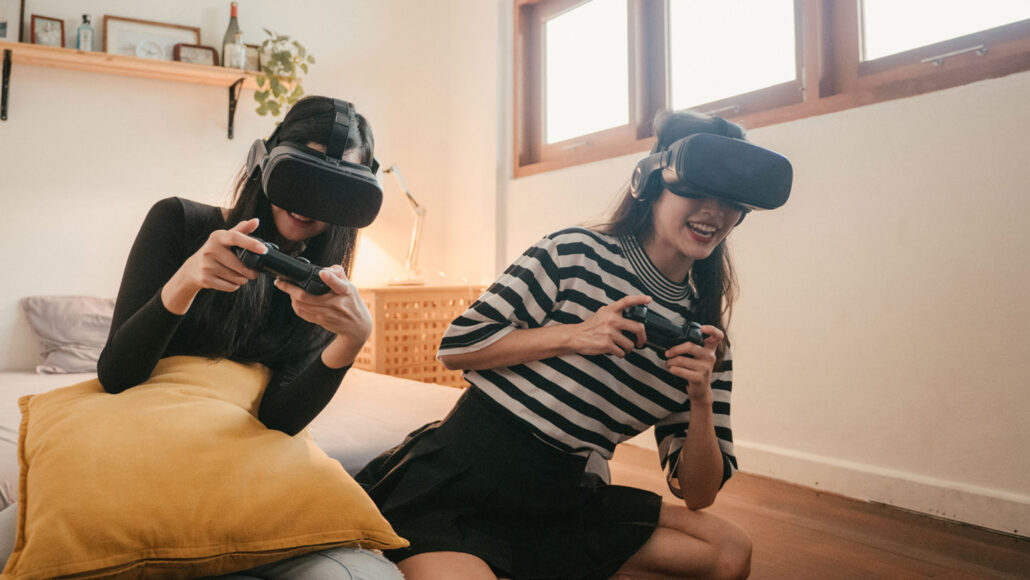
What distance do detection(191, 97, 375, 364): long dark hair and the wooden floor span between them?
3.19ft

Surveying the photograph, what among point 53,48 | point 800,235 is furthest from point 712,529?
point 53,48

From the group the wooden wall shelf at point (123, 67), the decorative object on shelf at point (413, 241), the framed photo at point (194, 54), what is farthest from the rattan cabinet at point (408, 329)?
the framed photo at point (194, 54)

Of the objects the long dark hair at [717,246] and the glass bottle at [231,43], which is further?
the glass bottle at [231,43]

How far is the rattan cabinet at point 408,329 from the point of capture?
270 cm

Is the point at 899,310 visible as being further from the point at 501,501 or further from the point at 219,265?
the point at 219,265

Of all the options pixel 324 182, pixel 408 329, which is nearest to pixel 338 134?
pixel 324 182

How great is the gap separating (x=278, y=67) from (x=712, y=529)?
2473 millimetres

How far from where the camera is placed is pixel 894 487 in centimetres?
177

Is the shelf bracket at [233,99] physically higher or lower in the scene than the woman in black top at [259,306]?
higher

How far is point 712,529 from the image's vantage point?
3.39ft

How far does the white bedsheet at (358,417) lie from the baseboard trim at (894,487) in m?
1.00

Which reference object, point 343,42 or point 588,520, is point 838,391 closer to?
point 588,520

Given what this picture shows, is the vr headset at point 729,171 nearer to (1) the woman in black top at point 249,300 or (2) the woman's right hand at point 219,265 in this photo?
(1) the woman in black top at point 249,300

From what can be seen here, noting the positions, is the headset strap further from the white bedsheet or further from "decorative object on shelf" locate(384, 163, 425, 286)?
"decorative object on shelf" locate(384, 163, 425, 286)
